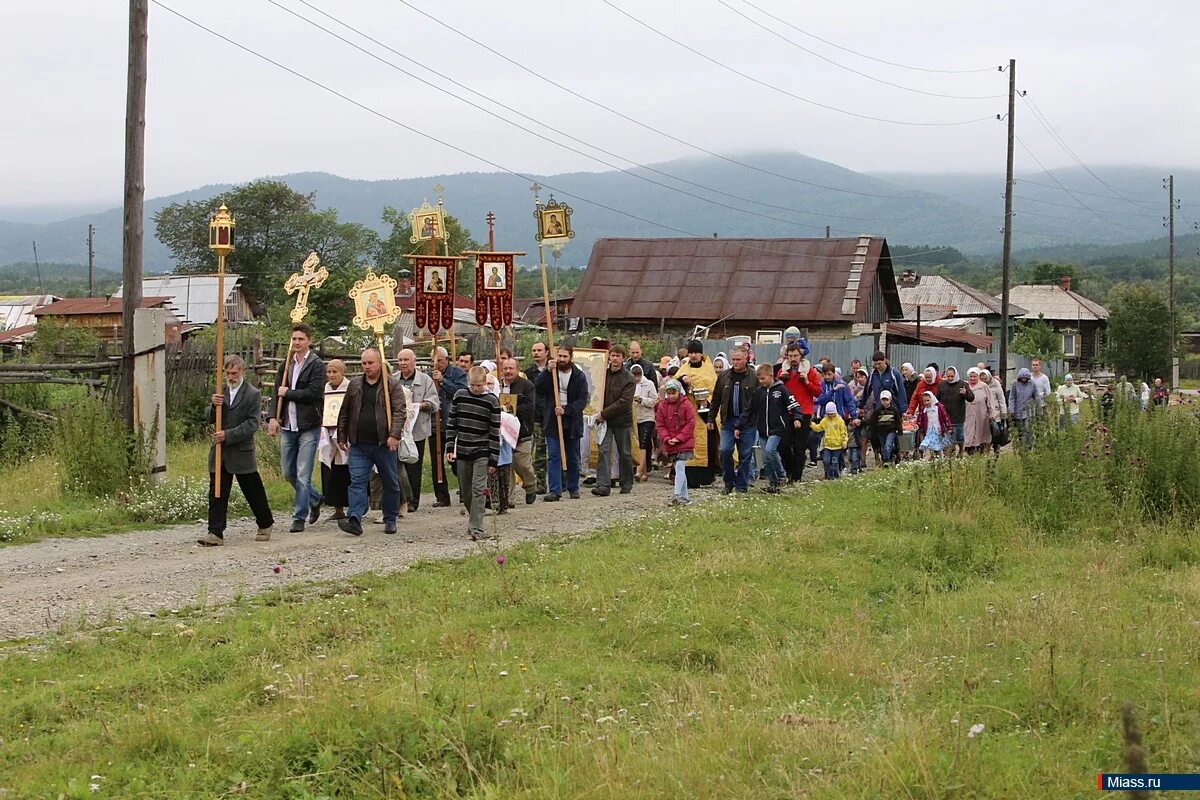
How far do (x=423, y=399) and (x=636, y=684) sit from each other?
27.3ft

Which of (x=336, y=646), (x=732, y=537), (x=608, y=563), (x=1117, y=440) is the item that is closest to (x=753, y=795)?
(x=336, y=646)

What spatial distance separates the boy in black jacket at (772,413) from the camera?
17367 mm

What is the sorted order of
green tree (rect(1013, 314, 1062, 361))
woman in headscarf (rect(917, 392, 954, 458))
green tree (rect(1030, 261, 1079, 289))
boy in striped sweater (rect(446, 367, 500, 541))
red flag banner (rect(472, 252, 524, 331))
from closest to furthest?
boy in striped sweater (rect(446, 367, 500, 541)) → red flag banner (rect(472, 252, 524, 331)) → woman in headscarf (rect(917, 392, 954, 458)) → green tree (rect(1013, 314, 1062, 361)) → green tree (rect(1030, 261, 1079, 289))

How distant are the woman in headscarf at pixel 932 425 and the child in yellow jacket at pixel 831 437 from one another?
176 centimetres

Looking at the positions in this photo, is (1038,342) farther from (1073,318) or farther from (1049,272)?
(1049,272)

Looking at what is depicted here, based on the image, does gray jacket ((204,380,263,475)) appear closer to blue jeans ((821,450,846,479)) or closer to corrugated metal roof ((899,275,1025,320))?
blue jeans ((821,450,846,479))

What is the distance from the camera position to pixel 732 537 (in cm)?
1317

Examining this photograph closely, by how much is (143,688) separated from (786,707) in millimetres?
3501

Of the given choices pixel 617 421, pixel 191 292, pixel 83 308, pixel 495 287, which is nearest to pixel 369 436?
pixel 617 421

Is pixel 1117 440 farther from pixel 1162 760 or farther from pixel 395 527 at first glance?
pixel 1162 760

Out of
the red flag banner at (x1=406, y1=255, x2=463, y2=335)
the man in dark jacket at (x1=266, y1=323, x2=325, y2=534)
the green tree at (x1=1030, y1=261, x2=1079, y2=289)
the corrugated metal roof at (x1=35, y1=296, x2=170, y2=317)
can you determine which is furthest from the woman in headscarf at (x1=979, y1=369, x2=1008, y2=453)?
the green tree at (x1=1030, y1=261, x2=1079, y2=289)

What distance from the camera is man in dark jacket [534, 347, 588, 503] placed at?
17344 millimetres

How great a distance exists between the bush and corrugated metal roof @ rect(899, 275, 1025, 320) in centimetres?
7147

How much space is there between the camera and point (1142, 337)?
74.1 meters
